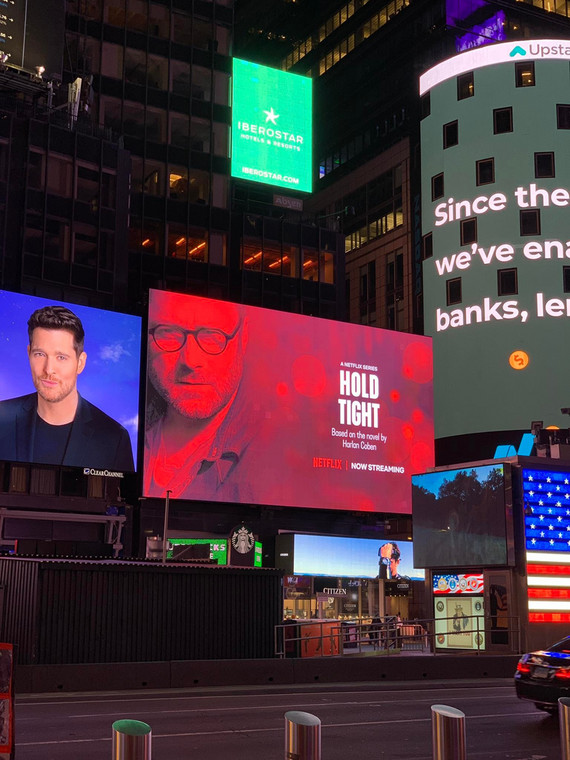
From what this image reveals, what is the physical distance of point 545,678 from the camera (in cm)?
1681

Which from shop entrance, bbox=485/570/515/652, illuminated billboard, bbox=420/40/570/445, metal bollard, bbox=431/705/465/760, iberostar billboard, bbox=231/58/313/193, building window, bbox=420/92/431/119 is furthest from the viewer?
iberostar billboard, bbox=231/58/313/193

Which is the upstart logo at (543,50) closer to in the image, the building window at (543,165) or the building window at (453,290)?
the building window at (543,165)

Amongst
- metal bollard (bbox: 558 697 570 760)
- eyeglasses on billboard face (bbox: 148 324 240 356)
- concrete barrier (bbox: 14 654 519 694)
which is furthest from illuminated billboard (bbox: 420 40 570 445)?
metal bollard (bbox: 558 697 570 760)

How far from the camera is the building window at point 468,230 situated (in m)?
62.2

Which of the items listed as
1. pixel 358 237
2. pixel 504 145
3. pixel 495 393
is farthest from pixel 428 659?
pixel 358 237

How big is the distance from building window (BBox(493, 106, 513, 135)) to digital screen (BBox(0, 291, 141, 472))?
28019 millimetres

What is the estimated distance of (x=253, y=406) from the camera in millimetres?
49531

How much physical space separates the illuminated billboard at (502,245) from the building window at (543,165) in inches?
2.4

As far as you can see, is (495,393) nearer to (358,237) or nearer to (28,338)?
(28,338)

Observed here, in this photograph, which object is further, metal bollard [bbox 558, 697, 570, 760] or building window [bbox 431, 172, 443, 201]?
building window [bbox 431, 172, 443, 201]

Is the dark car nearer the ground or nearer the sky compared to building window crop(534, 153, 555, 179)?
nearer the ground

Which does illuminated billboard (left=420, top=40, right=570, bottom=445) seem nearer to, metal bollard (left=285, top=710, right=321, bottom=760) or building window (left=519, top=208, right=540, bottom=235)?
building window (left=519, top=208, right=540, bottom=235)

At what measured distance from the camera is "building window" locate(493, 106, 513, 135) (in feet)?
204

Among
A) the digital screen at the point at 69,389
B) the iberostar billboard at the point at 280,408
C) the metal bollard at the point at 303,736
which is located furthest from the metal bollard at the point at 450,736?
the iberostar billboard at the point at 280,408
